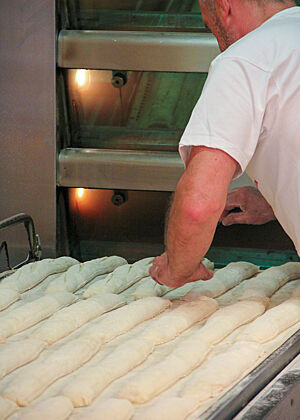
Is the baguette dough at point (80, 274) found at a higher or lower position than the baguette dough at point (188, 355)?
lower

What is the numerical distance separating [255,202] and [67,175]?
0.98 metres

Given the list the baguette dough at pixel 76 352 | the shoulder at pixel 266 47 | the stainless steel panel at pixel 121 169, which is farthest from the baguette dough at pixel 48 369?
the stainless steel panel at pixel 121 169

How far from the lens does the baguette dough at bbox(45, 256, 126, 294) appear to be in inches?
70.3

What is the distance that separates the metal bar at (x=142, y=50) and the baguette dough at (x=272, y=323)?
1.27 meters

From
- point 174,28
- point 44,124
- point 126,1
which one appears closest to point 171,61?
point 174,28

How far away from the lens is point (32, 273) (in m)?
1.87

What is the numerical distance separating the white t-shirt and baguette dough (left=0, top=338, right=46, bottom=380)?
0.55 metres

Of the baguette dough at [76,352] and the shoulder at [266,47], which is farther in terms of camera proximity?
the shoulder at [266,47]

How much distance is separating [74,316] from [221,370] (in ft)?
1.45

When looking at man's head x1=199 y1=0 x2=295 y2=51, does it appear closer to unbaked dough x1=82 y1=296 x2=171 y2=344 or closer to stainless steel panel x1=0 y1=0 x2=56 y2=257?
unbaked dough x1=82 y1=296 x2=171 y2=344

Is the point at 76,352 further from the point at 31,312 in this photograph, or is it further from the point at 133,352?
the point at 31,312

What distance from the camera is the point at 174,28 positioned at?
2555 mm

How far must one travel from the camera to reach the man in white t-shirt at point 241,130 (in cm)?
140

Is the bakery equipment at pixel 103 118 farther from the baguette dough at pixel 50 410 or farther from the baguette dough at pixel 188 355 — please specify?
the baguette dough at pixel 50 410
